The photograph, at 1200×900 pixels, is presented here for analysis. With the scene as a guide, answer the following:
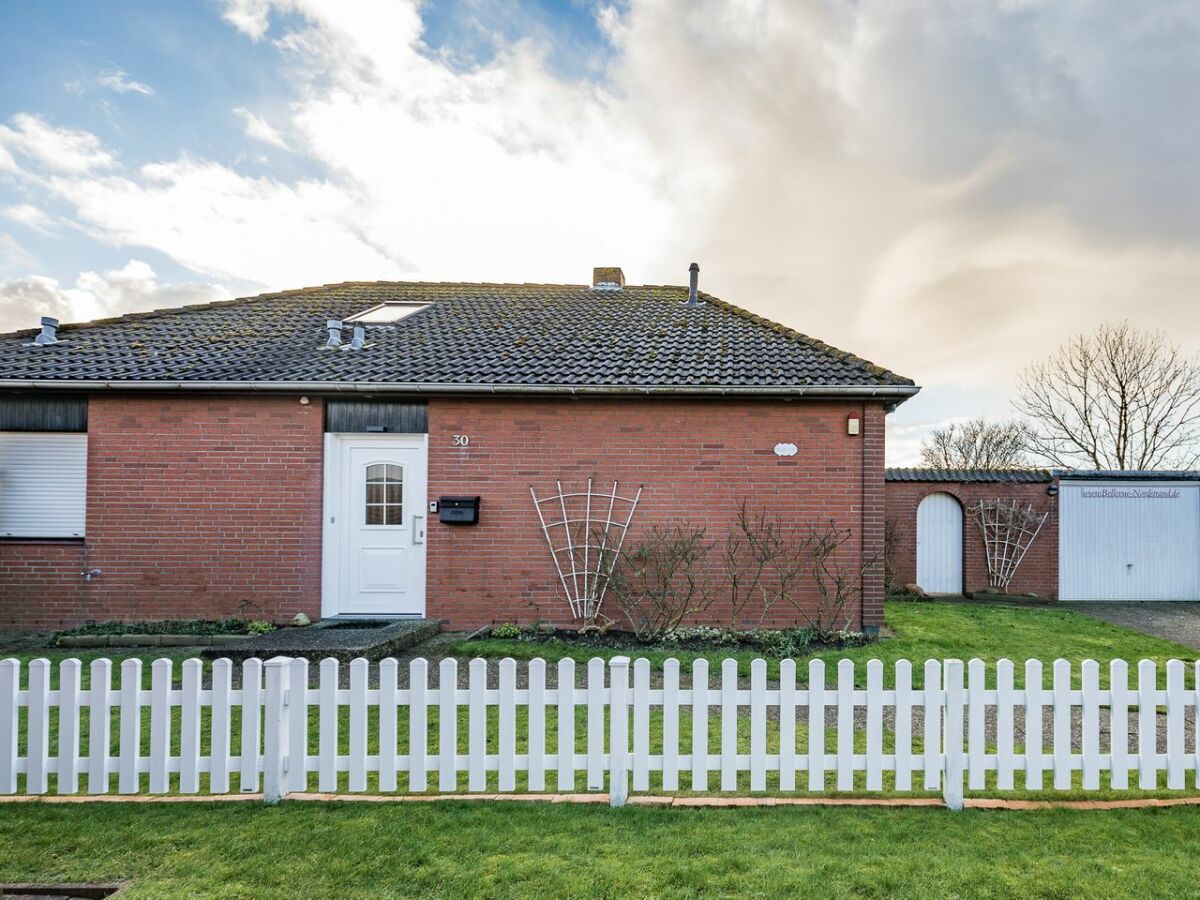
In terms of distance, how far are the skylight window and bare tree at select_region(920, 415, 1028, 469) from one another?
2336 centimetres

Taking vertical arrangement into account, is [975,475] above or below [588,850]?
above

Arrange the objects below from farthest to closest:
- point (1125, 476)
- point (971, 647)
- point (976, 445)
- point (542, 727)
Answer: point (976, 445) → point (1125, 476) → point (971, 647) → point (542, 727)

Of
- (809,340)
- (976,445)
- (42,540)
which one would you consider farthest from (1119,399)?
(42,540)

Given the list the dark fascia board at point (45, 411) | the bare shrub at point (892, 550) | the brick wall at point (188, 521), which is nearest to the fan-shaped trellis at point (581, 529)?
the brick wall at point (188, 521)

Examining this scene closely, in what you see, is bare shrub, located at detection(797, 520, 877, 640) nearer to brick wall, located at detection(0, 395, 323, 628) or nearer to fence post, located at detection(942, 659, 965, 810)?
fence post, located at detection(942, 659, 965, 810)

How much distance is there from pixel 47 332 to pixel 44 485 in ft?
8.20

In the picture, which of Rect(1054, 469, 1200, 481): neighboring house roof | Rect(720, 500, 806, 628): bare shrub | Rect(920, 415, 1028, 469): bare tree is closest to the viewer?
Rect(720, 500, 806, 628): bare shrub

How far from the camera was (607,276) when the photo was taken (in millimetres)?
13578

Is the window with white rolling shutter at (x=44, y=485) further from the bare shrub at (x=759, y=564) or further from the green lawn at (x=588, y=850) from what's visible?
the bare shrub at (x=759, y=564)

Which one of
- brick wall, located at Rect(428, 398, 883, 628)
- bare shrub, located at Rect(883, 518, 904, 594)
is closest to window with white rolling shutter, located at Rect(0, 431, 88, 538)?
brick wall, located at Rect(428, 398, 883, 628)

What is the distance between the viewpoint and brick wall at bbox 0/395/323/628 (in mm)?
8469

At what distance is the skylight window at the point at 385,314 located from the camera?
10998mm

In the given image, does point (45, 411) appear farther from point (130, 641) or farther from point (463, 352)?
point (463, 352)

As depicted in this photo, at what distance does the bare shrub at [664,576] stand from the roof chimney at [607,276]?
267 inches
